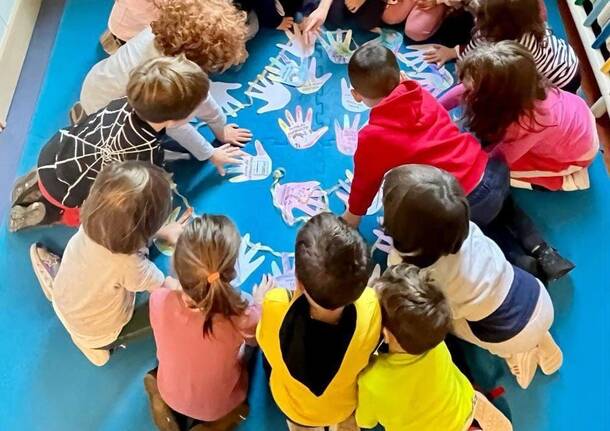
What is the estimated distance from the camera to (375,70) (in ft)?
4.83

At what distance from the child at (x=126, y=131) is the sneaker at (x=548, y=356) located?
1023mm

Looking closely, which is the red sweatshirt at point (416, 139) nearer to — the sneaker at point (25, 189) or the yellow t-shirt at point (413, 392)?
the yellow t-shirt at point (413, 392)

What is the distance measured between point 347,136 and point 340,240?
811mm

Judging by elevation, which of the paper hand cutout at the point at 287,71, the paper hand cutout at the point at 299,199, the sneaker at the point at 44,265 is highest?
the paper hand cutout at the point at 287,71

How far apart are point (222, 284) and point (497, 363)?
777 mm

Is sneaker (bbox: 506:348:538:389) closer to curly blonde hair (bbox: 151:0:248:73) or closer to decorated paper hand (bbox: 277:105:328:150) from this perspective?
decorated paper hand (bbox: 277:105:328:150)

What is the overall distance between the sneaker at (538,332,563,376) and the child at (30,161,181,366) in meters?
0.93

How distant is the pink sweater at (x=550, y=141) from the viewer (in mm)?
1549

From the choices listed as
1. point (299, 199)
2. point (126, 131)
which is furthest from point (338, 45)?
point (126, 131)

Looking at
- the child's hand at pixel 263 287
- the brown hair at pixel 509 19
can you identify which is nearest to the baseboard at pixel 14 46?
the child's hand at pixel 263 287

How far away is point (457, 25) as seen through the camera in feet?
6.56

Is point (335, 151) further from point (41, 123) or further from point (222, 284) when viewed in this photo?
point (41, 123)

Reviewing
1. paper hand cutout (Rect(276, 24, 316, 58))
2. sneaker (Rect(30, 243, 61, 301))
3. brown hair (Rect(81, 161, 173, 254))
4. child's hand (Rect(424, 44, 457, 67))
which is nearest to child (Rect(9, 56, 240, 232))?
sneaker (Rect(30, 243, 61, 301))

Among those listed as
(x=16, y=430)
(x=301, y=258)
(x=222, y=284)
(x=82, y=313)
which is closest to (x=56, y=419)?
(x=16, y=430)
